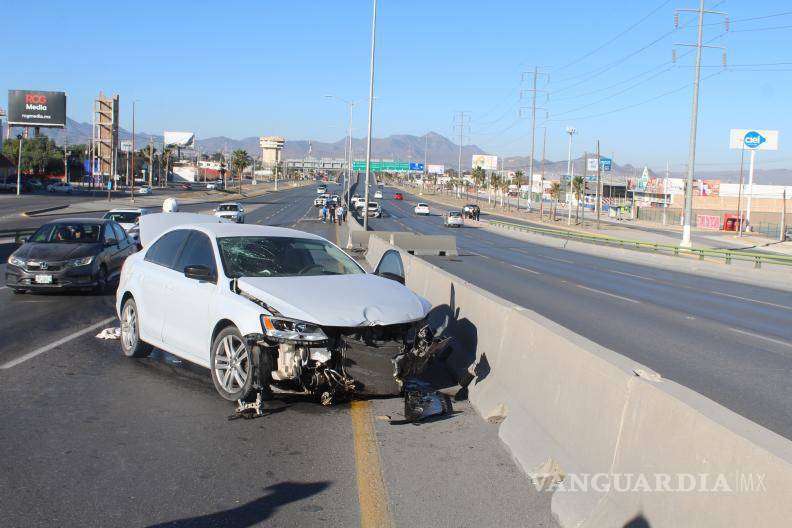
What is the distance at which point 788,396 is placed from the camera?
30.7 feet

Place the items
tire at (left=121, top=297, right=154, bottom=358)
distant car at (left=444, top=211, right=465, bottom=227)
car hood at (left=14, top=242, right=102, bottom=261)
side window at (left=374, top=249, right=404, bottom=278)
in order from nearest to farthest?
1. tire at (left=121, top=297, right=154, bottom=358)
2. side window at (left=374, top=249, right=404, bottom=278)
3. car hood at (left=14, top=242, right=102, bottom=261)
4. distant car at (left=444, top=211, right=465, bottom=227)

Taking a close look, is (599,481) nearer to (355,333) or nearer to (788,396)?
(355,333)

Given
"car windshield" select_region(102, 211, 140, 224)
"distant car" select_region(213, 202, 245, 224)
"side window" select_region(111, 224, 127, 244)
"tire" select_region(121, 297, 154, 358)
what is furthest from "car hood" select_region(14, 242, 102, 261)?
"distant car" select_region(213, 202, 245, 224)

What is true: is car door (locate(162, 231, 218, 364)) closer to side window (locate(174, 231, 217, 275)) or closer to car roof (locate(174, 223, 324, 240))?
side window (locate(174, 231, 217, 275))

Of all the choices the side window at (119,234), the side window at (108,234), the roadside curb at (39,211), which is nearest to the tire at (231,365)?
the side window at (108,234)

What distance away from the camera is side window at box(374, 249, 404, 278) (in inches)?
409

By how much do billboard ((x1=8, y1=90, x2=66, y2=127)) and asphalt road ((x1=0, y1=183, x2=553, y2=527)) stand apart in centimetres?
10641

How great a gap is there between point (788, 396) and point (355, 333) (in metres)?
5.38

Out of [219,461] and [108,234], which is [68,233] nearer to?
[108,234]

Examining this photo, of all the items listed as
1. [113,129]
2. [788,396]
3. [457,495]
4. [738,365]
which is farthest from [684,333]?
[113,129]

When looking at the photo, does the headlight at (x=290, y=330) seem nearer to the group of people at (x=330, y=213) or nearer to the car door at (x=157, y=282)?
the car door at (x=157, y=282)

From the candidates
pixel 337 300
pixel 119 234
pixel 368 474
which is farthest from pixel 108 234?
pixel 368 474

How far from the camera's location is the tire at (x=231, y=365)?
7363mm

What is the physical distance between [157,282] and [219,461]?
3.62 m
